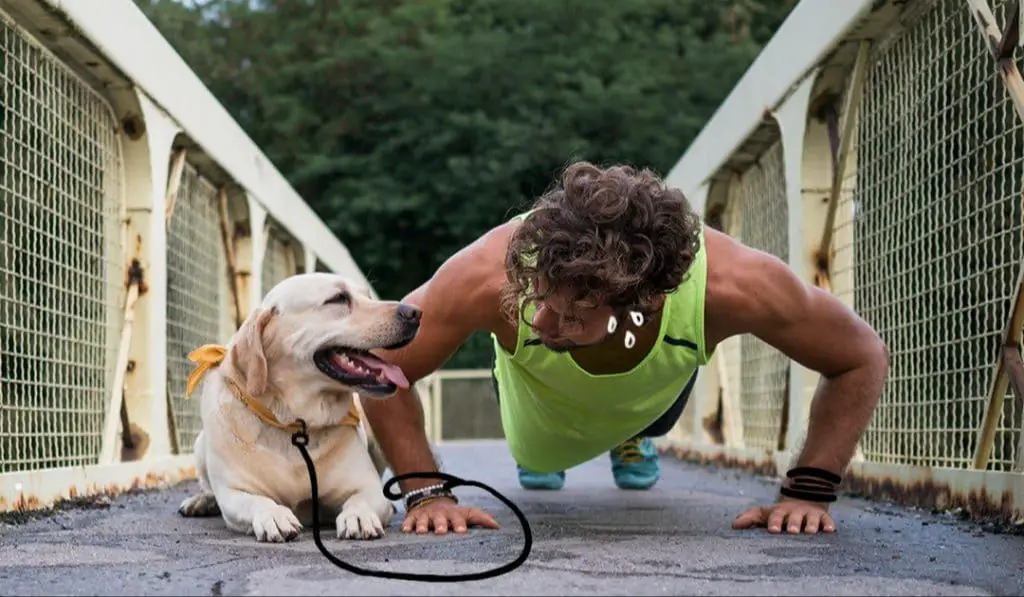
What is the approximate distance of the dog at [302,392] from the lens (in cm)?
295

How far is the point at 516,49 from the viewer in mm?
16234

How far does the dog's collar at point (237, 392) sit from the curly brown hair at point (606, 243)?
0.79 m

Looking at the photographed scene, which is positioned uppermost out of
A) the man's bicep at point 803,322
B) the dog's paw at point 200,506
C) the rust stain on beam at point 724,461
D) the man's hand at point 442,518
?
the man's bicep at point 803,322

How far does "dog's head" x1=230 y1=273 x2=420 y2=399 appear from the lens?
9.68 feet

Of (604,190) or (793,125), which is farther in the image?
(793,125)

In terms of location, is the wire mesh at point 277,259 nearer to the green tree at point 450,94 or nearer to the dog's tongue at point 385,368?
the dog's tongue at point 385,368

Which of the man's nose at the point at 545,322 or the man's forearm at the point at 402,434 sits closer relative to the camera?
the man's nose at the point at 545,322

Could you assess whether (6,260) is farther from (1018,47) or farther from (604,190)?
(1018,47)

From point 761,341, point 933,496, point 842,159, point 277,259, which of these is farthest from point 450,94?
point 933,496

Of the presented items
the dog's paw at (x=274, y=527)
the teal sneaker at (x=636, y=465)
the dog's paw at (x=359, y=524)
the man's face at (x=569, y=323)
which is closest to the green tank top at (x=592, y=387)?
the man's face at (x=569, y=323)

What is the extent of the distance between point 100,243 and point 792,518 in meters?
2.57

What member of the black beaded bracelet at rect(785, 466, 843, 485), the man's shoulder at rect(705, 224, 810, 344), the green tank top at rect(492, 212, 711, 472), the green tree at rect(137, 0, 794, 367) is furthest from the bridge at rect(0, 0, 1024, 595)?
the green tree at rect(137, 0, 794, 367)

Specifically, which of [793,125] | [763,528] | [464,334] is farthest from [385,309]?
[793,125]

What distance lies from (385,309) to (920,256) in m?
1.59
